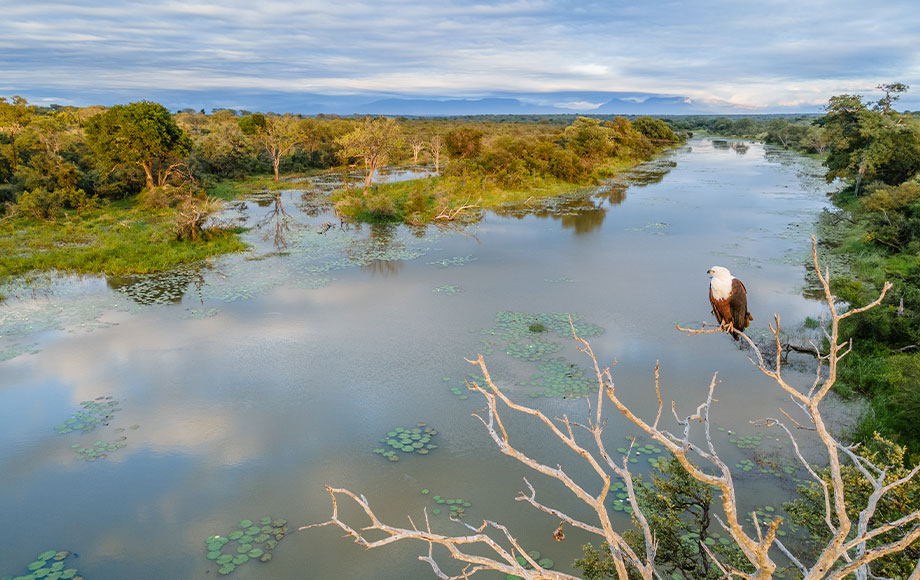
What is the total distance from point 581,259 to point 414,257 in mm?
5607

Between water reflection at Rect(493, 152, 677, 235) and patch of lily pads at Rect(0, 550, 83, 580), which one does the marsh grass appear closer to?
water reflection at Rect(493, 152, 677, 235)

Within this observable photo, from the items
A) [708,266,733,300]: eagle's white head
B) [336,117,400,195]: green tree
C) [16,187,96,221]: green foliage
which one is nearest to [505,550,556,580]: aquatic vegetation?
[708,266,733,300]: eagle's white head

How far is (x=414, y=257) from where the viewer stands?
17969mm

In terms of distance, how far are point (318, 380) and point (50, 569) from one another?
4686mm

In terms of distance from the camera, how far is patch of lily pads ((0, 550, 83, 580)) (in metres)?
5.82

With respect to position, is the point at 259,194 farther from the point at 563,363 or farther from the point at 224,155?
the point at 563,363

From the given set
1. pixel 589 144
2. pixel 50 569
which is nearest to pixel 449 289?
pixel 50 569

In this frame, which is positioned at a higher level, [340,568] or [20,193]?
[20,193]

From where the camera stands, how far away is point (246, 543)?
6.29m

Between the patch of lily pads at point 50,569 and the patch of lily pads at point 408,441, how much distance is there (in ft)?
12.4

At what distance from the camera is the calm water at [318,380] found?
6.66 m

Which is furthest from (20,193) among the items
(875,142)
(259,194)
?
(875,142)

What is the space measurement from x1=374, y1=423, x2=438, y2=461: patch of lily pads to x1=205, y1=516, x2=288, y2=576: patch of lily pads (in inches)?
69.5

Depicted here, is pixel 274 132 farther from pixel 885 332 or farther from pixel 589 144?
pixel 885 332
